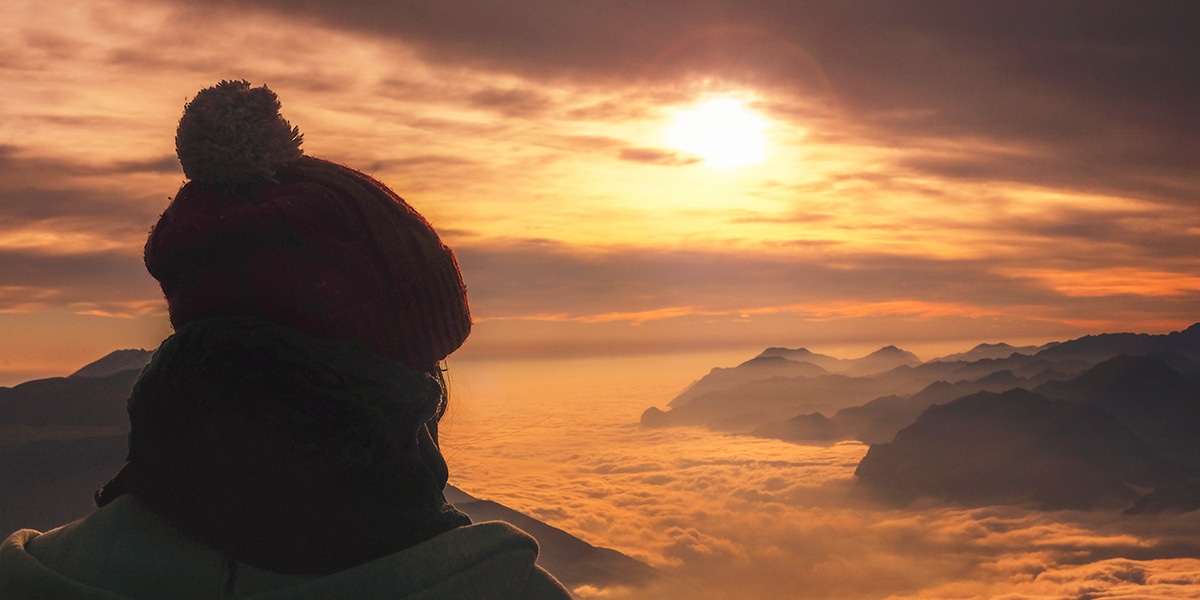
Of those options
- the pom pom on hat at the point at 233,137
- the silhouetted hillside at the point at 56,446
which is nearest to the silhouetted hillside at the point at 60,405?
the silhouetted hillside at the point at 56,446

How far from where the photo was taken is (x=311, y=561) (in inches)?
84.7

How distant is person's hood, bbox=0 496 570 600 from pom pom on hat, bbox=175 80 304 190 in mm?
903

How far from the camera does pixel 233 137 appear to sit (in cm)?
230

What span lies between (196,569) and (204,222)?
88cm

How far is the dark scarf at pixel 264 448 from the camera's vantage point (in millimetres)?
2131

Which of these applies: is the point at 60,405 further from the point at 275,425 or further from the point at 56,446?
the point at 275,425

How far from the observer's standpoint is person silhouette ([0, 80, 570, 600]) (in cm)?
206

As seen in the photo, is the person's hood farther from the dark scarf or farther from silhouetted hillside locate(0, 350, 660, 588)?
silhouetted hillside locate(0, 350, 660, 588)

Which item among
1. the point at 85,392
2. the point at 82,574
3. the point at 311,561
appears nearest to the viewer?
the point at 82,574

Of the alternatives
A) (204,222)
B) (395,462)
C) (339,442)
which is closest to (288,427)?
(339,442)

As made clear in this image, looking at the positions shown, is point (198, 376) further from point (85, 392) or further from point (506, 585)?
point (85, 392)

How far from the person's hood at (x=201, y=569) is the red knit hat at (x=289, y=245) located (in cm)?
54

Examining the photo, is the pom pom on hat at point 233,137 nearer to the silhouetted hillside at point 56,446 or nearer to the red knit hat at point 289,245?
the red knit hat at point 289,245

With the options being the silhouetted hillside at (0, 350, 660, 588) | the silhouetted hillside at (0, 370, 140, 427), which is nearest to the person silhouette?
the silhouetted hillside at (0, 350, 660, 588)
